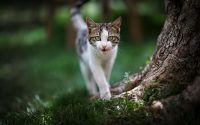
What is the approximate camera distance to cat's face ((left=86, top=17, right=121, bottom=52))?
5953mm

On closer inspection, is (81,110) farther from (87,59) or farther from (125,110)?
(87,59)

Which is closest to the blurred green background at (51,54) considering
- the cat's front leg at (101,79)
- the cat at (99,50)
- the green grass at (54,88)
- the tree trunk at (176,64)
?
the green grass at (54,88)

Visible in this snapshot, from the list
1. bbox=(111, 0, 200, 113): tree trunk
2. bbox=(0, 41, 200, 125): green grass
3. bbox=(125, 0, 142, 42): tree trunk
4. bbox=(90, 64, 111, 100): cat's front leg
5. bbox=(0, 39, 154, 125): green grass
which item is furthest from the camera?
bbox=(125, 0, 142, 42): tree trunk

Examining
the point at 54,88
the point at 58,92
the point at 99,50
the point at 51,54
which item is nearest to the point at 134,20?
the point at 51,54

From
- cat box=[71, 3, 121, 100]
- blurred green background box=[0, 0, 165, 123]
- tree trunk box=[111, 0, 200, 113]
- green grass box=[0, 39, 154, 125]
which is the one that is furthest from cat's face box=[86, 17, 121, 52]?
blurred green background box=[0, 0, 165, 123]

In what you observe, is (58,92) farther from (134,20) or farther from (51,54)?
(134,20)

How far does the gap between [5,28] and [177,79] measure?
18504mm

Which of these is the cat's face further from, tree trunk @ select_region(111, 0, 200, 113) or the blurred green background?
the blurred green background

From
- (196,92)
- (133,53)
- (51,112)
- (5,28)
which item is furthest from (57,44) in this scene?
(196,92)

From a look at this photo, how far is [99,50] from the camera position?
242 inches

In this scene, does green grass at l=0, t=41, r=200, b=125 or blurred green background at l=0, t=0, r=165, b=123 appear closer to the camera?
green grass at l=0, t=41, r=200, b=125

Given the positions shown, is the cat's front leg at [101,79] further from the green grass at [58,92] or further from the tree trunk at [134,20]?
the tree trunk at [134,20]

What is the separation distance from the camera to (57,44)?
1600 centimetres

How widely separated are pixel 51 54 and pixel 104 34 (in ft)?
27.4
